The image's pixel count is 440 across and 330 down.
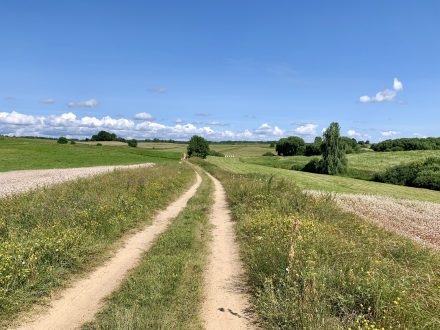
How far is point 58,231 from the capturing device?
10203mm

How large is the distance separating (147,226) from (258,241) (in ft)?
17.2

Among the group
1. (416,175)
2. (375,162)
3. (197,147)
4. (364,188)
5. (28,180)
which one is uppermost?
(197,147)

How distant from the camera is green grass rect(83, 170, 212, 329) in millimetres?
5973

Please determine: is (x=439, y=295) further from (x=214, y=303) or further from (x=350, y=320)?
(x=214, y=303)

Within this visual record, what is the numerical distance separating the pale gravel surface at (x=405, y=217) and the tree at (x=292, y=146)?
334 feet

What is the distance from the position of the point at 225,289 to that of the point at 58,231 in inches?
205

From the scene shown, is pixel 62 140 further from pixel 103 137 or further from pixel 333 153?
pixel 333 153

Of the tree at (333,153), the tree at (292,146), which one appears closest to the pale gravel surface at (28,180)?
the tree at (333,153)

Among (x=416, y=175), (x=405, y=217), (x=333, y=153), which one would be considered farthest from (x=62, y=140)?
(x=405, y=217)

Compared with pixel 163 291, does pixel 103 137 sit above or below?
above

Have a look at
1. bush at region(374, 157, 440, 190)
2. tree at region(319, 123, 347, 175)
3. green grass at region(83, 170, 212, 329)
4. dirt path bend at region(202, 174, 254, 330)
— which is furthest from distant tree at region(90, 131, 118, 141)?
green grass at region(83, 170, 212, 329)

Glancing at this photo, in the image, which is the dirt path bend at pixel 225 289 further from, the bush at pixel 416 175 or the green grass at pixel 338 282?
the bush at pixel 416 175

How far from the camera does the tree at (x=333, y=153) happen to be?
63719mm

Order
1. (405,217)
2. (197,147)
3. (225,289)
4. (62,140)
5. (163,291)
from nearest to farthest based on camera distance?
(163,291) < (225,289) < (405,217) < (197,147) < (62,140)
